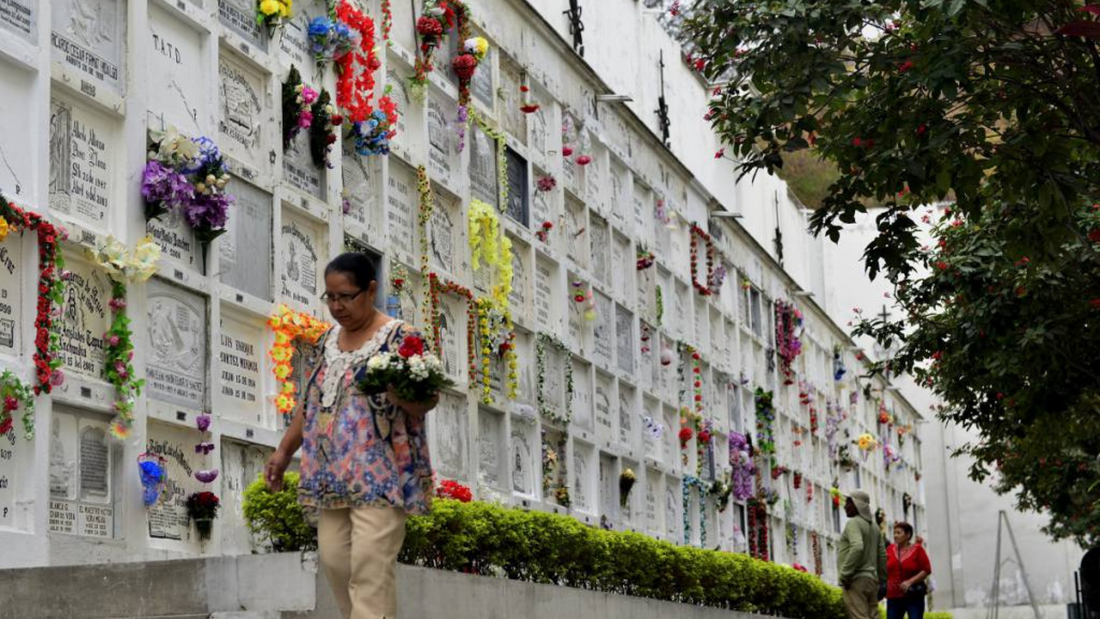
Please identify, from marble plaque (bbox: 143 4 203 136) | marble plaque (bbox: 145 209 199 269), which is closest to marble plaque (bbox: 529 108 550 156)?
marble plaque (bbox: 143 4 203 136)

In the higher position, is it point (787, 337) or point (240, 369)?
point (787, 337)

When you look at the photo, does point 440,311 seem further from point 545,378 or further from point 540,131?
point 540,131

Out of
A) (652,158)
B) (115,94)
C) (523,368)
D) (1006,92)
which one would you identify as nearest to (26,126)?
(115,94)

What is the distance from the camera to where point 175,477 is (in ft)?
26.5

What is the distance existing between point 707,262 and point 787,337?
446cm

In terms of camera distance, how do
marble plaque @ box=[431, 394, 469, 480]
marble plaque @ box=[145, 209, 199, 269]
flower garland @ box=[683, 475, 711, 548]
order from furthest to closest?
flower garland @ box=[683, 475, 711, 548] → marble plaque @ box=[431, 394, 469, 480] → marble plaque @ box=[145, 209, 199, 269]

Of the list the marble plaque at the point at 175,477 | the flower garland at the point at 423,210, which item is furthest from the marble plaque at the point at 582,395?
the marble plaque at the point at 175,477

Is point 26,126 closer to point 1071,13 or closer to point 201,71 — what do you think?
point 201,71

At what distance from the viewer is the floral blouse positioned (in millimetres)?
5391

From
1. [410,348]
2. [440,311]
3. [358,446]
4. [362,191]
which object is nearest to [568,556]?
[440,311]

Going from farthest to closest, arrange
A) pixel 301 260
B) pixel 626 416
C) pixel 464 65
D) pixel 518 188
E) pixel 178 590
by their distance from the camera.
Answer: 1. pixel 626 416
2. pixel 518 188
3. pixel 464 65
4. pixel 301 260
5. pixel 178 590

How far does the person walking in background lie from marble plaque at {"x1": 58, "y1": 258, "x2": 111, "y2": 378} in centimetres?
615

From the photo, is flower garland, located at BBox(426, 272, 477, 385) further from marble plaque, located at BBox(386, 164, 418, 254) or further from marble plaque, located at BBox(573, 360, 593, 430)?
marble plaque, located at BBox(573, 360, 593, 430)

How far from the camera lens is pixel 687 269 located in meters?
18.6
